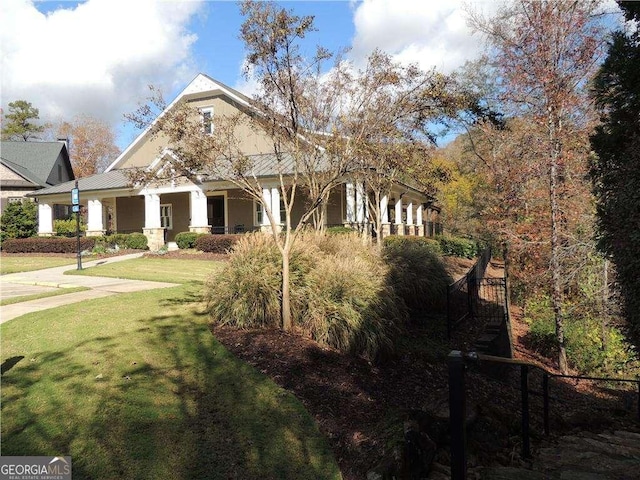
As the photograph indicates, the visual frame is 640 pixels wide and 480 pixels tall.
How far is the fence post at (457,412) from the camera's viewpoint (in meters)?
2.57

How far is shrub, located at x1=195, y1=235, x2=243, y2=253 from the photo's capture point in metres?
19.6

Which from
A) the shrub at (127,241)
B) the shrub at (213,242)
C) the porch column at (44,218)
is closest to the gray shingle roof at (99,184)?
the porch column at (44,218)

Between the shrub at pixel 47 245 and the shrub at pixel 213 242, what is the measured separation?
660 centimetres

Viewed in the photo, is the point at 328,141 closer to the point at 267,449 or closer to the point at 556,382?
the point at 267,449

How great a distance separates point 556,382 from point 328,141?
7.06 meters

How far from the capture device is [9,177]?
3269cm

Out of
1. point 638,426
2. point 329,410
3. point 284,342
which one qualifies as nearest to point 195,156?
point 284,342

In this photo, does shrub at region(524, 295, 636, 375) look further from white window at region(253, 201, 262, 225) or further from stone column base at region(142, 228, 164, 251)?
stone column base at region(142, 228, 164, 251)

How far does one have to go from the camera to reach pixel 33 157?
36.1 m

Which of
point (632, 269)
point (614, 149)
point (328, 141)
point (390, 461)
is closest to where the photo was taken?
point (390, 461)

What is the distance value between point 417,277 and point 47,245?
831 inches

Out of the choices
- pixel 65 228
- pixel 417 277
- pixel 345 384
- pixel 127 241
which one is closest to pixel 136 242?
pixel 127 241

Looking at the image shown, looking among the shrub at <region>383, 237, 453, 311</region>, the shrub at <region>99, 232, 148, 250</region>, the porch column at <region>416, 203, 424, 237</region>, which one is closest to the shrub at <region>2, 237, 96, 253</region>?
the shrub at <region>99, 232, 148, 250</region>

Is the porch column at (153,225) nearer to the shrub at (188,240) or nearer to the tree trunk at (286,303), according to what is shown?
the shrub at (188,240)
